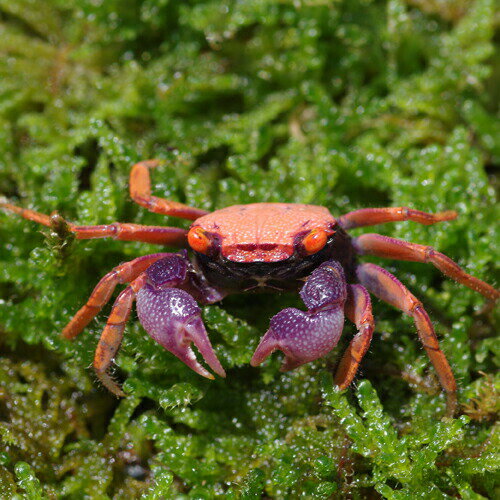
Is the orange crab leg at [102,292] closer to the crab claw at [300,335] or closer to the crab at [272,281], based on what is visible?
the crab at [272,281]

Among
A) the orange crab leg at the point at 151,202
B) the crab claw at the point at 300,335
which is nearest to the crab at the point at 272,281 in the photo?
the crab claw at the point at 300,335

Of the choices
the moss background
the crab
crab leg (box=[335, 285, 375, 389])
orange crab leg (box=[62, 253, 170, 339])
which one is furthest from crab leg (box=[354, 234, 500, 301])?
orange crab leg (box=[62, 253, 170, 339])

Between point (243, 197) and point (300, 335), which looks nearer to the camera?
point (300, 335)

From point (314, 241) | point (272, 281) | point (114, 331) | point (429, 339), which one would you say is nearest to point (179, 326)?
point (114, 331)

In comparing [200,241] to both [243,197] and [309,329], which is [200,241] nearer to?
[309,329]

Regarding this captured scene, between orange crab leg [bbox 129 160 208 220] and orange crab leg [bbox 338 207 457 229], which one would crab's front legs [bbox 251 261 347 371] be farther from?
orange crab leg [bbox 129 160 208 220]

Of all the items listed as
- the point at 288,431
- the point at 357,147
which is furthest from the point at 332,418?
the point at 357,147
